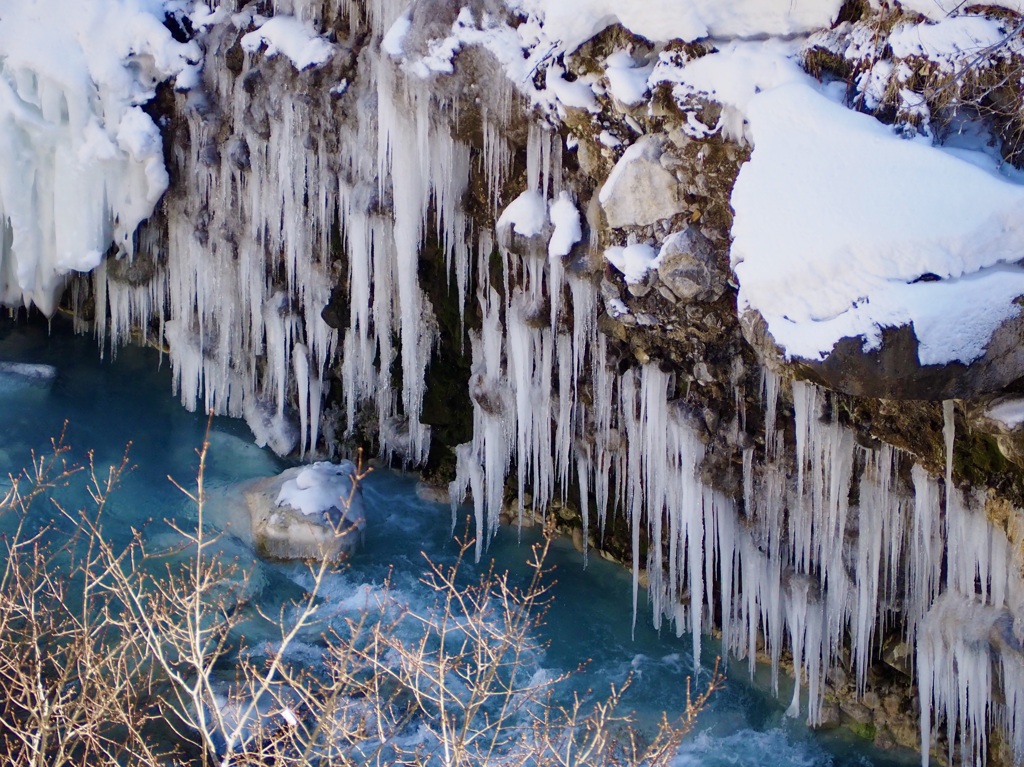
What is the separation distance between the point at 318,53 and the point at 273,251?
2223 mm

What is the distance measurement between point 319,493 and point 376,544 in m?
0.78

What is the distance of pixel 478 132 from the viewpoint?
28.1 ft

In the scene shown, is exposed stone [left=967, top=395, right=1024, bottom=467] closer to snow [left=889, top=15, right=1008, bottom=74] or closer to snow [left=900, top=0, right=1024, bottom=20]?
snow [left=889, top=15, right=1008, bottom=74]

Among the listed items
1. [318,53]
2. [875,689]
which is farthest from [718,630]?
[318,53]

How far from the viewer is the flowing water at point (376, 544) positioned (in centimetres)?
884

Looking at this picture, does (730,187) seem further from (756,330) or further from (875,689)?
(875,689)

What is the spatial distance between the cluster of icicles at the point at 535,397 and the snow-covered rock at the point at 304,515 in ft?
3.23

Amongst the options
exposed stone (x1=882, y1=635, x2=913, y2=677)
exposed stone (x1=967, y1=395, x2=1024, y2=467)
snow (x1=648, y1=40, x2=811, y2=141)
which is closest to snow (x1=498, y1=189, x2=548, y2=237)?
snow (x1=648, y1=40, x2=811, y2=141)

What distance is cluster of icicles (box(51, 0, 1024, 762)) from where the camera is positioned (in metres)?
7.46

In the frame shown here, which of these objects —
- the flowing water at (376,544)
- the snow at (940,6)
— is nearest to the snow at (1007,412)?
the snow at (940,6)

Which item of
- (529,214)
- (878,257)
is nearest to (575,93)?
(529,214)

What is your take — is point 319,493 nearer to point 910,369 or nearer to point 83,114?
point 83,114

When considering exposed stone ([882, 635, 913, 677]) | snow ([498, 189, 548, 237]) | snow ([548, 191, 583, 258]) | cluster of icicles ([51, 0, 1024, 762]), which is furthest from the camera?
exposed stone ([882, 635, 913, 677])

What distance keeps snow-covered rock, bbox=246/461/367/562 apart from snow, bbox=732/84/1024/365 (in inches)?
222
